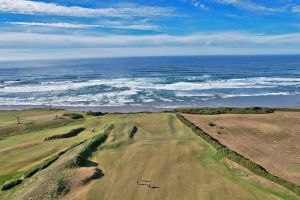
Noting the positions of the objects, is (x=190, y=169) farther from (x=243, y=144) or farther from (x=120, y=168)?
(x=243, y=144)

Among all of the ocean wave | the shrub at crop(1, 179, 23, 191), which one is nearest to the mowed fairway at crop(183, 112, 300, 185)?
the shrub at crop(1, 179, 23, 191)

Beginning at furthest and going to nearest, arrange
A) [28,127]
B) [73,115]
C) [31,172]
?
[73,115], [28,127], [31,172]

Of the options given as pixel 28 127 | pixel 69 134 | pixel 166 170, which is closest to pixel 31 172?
pixel 166 170

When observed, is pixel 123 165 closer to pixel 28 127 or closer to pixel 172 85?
pixel 28 127

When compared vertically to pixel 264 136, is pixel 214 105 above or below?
above

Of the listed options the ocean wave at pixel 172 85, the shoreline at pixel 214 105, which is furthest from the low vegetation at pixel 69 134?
the ocean wave at pixel 172 85

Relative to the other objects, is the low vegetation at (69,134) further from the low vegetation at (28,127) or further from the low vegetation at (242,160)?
the low vegetation at (242,160)

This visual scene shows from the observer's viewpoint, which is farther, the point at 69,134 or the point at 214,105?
the point at 214,105
